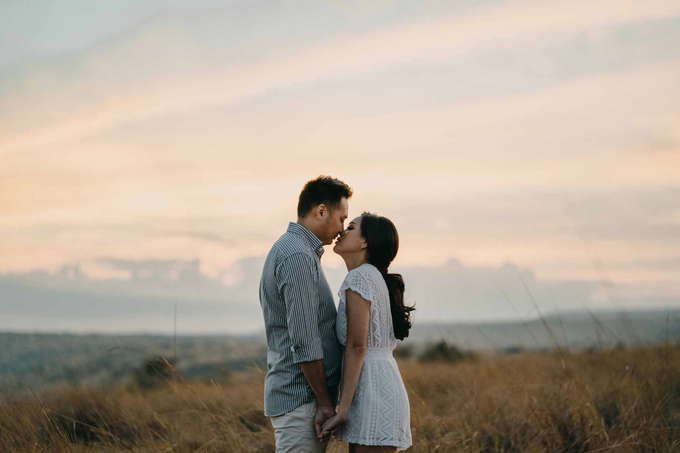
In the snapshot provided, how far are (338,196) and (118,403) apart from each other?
196 inches

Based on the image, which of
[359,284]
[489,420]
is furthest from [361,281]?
[489,420]

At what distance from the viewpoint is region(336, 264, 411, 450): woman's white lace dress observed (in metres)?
3.13

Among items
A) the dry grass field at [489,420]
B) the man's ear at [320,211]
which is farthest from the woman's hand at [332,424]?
the dry grass field at [489,420]

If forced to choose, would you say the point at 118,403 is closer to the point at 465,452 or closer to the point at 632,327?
the point at 465,452

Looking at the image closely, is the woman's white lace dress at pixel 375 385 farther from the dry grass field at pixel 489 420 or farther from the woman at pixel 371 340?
the dry grass field at pixel 489 420

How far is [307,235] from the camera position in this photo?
3.24 metres

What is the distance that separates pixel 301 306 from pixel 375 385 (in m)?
0.58

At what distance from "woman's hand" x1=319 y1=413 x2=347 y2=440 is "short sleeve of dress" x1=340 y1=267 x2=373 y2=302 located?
0.59m

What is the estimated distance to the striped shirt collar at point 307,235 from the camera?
323 cm

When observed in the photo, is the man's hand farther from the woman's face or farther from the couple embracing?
the woman's face

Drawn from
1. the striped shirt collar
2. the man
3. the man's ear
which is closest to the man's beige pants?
the man

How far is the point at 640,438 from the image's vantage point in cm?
494

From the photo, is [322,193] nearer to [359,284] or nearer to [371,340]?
[359,284]

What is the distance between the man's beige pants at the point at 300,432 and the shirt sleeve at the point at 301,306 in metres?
0.28
